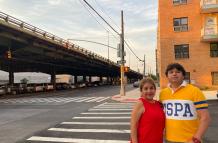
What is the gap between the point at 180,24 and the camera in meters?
38.9

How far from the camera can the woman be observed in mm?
3936

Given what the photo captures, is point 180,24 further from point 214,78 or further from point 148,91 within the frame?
point 148,91

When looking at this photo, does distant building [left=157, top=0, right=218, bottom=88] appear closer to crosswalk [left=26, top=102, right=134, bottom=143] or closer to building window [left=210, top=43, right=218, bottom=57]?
building window [left=210, top=43, right=218, bottom=57]

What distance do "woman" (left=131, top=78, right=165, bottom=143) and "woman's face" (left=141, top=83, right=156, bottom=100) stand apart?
0.30ft

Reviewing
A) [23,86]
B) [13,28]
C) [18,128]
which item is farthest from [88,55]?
[18,128]

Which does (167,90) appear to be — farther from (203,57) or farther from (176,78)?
(203,57)

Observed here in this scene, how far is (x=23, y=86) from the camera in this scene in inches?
2026

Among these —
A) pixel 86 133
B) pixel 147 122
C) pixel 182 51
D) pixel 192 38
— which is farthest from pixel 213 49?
pixel 147 122

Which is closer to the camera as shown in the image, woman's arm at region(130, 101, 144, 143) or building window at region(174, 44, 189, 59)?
woman's arm at region(130, 101, 144, 143)

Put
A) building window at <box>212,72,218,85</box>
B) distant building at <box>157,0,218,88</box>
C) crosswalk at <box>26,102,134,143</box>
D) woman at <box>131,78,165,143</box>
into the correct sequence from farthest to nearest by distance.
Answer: building window at <box>212,72,218,85</box>, distant building at <box>157,0,218,88</box>, crosswalk at <box>26,102,134,143</box>, woman at <box>131,78,165,143</box>

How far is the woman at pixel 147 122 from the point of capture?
3936 mm

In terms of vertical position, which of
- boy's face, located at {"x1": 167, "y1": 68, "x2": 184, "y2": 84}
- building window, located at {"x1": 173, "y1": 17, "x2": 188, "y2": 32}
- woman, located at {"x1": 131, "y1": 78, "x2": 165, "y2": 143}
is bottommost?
woman, located at {"x1": 131, "y1": 78, "x2": 165, "y2": 143}

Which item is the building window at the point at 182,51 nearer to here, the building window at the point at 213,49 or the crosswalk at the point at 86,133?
the building window at the point at 213,49

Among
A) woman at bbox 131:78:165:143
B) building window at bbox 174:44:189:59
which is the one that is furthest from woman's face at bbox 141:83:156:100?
building window at bbox 174:44:189:59
